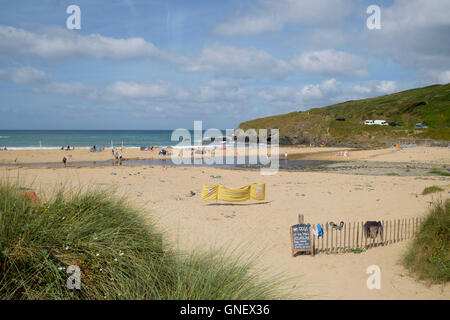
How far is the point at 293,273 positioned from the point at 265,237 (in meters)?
3.18

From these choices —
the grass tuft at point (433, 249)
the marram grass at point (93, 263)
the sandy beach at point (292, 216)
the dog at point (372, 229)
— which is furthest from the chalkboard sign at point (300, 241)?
the marram grass at point (93, 263)

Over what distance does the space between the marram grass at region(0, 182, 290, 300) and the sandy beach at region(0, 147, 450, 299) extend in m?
0.52

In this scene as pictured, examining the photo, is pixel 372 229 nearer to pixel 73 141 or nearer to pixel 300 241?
pixel 300 241

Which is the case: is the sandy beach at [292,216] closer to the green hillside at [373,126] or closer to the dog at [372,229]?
the dog at [372,229]

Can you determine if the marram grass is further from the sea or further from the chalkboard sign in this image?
the sea

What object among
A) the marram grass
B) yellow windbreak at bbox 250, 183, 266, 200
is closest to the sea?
yellow windbreak at bbox 250, 183, 266, 200

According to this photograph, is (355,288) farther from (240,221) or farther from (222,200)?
(222,200)

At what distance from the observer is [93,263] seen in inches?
150

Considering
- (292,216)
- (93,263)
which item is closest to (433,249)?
(292,216)

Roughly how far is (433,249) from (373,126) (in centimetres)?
7931

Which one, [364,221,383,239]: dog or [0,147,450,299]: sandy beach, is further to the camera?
[364,221,383,239]: dog

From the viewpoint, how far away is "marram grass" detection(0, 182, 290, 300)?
11.5 ft
